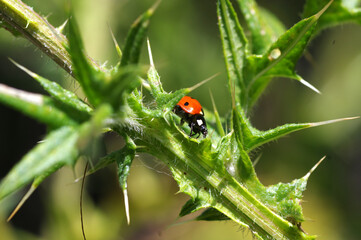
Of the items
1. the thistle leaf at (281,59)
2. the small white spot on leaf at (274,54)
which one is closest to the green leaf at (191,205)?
the thistle leaf at (281,59)

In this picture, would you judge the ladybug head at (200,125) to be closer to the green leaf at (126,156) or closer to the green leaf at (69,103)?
the green leaf at (126,156)

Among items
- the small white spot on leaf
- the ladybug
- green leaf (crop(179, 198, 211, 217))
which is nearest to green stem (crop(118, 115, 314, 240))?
green leaf (crop(179, 198, 211, 217))

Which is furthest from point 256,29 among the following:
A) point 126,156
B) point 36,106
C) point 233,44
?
point 36,106

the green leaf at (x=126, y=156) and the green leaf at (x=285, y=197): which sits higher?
the green leaf at (x=126, y=156)

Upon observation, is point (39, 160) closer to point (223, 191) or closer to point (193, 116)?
point (223, 191)

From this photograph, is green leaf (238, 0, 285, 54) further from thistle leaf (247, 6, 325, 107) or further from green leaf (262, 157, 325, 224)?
green leaf (262, 157, 325, 224)

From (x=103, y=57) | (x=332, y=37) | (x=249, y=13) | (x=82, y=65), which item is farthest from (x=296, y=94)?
(x=82, y=65)
